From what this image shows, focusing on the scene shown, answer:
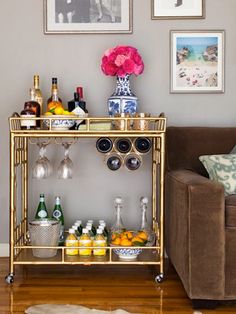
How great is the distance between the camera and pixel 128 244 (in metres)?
2.96

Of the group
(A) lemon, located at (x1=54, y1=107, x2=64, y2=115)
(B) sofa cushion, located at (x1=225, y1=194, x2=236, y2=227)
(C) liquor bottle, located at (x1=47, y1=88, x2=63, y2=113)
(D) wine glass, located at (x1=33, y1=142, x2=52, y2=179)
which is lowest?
(B) sofa cushion, located at (x1=225, y1=194, x2=236, y2=227)

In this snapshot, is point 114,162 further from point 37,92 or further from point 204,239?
point 204,239

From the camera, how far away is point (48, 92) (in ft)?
11.2

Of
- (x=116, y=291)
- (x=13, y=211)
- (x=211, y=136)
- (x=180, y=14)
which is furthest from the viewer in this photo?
(x=180, y=14)

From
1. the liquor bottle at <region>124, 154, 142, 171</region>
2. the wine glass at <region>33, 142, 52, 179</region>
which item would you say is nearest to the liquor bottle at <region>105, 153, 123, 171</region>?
the liquor bottle at <region>124, 154, 142, 171</region>

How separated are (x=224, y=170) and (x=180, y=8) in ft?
3.93

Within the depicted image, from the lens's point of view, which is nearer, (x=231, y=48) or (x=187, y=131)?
(x=187, y=131)

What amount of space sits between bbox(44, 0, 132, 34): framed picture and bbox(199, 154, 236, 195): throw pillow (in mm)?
1113

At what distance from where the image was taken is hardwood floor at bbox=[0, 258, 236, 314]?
2.46m

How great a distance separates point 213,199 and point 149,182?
1108 millimetres

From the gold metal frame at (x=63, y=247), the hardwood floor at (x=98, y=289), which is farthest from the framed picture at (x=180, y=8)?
the hardwood floor at (x=98, y=289)

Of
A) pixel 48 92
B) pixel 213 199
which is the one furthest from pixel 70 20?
pixel 213 199

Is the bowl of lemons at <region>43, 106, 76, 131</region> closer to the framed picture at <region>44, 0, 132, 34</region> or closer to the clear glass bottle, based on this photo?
the clear glass bottle

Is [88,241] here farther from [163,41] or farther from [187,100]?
[163,41]
